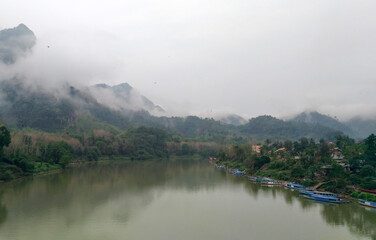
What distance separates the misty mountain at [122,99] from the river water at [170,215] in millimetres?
123789

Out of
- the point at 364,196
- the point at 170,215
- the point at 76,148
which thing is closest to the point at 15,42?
the point at 76,148

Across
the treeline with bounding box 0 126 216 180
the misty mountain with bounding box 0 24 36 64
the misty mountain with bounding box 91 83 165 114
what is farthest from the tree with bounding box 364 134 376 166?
the misty mountain with bounding box 91 83 165 114

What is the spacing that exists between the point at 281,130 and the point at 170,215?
112 meters

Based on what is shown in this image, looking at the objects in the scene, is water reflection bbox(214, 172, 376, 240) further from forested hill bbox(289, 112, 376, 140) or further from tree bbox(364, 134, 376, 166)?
forested hill bbox(289, 112, 376, 140)

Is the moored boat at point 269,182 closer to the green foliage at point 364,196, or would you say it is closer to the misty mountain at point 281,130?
the green foliage at point 364,196

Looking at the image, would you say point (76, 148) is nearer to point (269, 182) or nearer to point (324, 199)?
point (269, 182)

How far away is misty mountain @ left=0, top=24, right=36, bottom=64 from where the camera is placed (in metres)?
106

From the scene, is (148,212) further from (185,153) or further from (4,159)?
(185,153)

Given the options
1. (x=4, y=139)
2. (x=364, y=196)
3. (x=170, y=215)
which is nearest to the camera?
(x=170, y=215)

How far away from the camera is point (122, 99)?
165 meters

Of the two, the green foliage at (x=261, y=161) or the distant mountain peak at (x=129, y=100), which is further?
the distant mountain peak at (x=129, y=100)

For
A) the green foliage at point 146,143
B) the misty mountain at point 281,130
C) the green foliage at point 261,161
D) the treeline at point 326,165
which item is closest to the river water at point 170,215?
the treeline at point 326,165

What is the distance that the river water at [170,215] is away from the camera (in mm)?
12727

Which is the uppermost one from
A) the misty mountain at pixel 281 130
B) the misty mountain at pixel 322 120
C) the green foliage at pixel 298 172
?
the misty mountain at pixel 322 120
